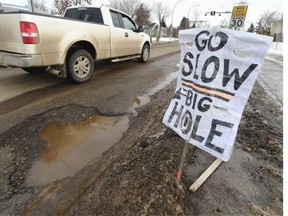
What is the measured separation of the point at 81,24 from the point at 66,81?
5.14ft

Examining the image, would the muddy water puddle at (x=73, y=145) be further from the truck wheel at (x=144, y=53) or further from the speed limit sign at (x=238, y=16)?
the speed limit sign at (x=238, y=16)

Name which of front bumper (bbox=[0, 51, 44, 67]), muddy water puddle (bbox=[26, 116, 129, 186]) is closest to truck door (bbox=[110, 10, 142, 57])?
front bumper (bbox=[0, 51, 44, 67])

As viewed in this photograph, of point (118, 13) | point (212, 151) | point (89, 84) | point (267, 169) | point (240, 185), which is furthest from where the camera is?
point (118, 13)

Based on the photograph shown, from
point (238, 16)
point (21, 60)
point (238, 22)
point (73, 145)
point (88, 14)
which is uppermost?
point (238, 16)

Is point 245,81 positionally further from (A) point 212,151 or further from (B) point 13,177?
(B) point 13,177

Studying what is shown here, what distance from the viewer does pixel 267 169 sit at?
2592 mm

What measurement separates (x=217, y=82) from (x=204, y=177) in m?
1.11

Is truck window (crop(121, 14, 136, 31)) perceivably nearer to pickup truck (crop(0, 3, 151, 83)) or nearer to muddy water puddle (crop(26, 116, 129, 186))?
pickup truck (crop(0, 3, 151, 83))

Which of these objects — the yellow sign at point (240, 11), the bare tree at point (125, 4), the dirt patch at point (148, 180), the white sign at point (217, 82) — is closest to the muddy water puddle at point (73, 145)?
the dirt patch at point (148, 180)

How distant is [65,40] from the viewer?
467 centimetres

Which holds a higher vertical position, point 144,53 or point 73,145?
point 144,53

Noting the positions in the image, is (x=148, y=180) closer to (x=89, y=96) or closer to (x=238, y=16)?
(x=89, y=96)

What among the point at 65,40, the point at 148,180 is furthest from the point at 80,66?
the point at 148,180

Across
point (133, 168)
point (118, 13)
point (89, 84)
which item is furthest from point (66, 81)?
point (133, 168)
